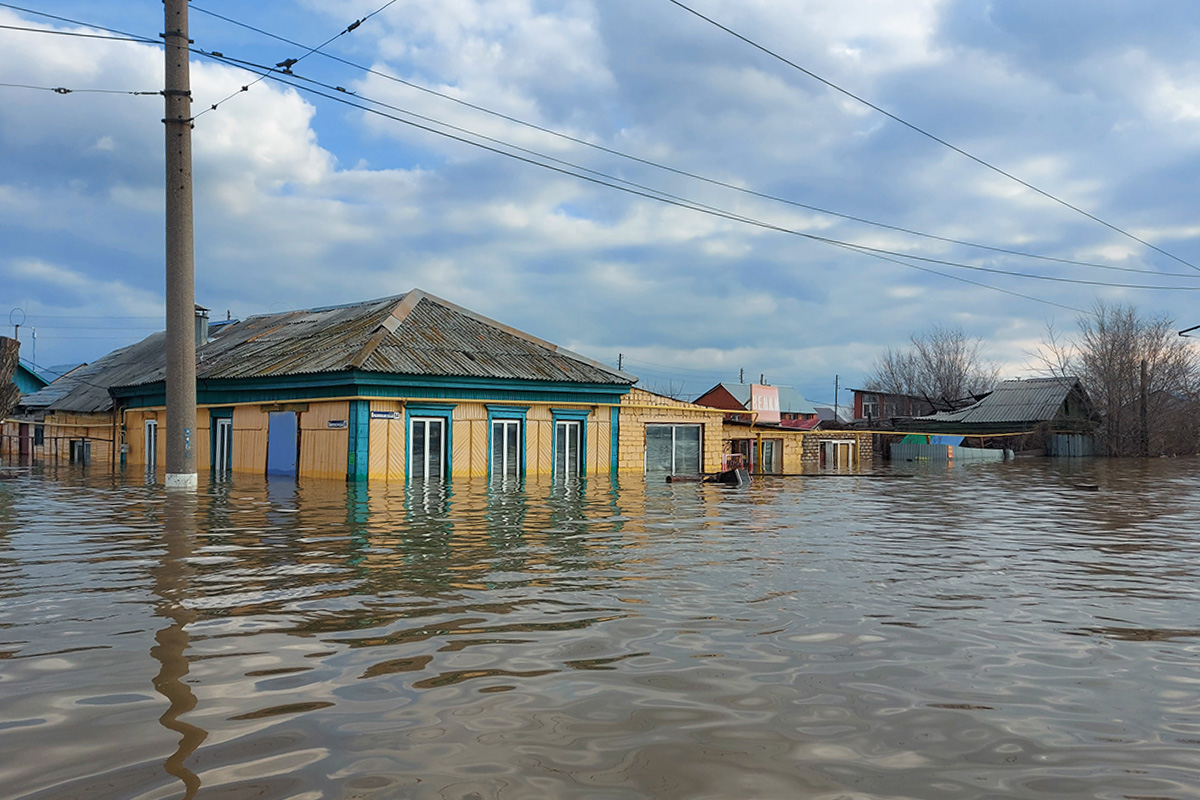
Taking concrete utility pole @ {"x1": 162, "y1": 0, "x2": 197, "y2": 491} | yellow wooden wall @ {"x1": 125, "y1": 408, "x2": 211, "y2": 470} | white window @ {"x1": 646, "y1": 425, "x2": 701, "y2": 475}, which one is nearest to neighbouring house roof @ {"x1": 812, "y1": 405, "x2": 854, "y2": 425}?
white window @ {"x1": 646, "y1": 425, "x2": 701, "y2": 475}

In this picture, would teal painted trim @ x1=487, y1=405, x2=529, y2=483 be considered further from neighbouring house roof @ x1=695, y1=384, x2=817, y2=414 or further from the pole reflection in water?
neighbouring house roof @ x1=695, y1=384, x2=817, y2=414

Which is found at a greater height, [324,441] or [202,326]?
[202,326]

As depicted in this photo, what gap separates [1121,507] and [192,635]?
1862 cm

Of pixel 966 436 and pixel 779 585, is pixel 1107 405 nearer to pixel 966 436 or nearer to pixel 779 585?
pixel 966 436

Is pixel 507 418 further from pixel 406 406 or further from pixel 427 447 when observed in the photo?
pixel 406 406

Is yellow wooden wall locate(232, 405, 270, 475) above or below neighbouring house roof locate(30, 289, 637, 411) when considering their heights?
below

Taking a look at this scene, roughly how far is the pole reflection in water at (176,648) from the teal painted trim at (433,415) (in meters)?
14.2

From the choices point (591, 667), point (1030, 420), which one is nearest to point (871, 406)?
point (1030, 420)

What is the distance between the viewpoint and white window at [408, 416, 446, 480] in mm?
26594

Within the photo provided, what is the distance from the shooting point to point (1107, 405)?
209 feet

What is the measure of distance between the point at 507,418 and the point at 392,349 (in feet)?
13.6

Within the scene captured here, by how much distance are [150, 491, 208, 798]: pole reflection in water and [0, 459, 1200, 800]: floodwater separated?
24mm

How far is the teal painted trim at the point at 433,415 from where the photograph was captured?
86.7 feet

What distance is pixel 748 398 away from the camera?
Answer: 266 ft
